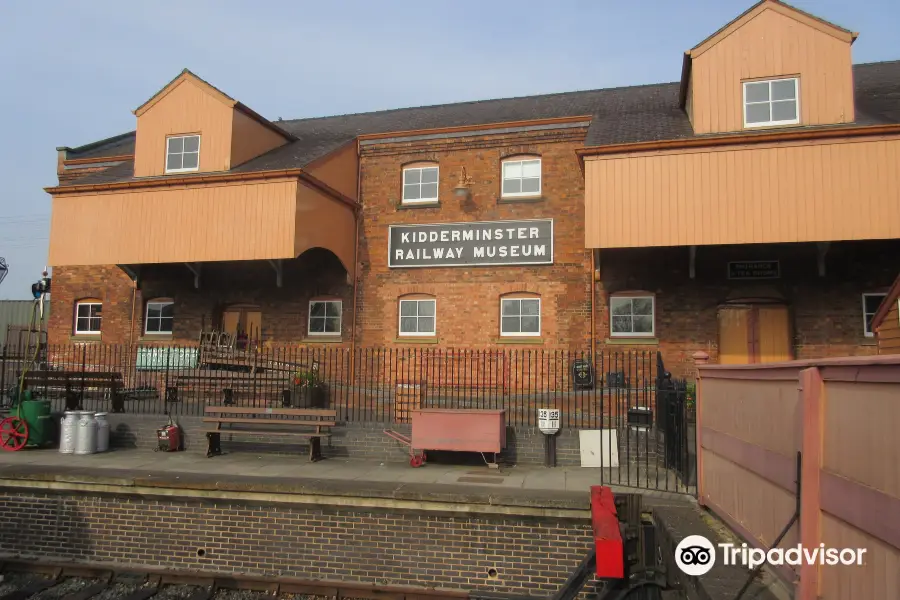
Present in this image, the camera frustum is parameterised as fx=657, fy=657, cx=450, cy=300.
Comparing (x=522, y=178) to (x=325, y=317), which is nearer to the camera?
(x=522, y=178)

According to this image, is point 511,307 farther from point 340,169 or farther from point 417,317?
point 340,169

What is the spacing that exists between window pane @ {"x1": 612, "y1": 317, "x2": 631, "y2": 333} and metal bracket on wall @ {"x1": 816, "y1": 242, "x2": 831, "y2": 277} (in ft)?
13.4

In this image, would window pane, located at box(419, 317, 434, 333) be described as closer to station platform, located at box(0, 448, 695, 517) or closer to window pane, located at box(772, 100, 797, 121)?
station platform, located at box(0, 448, 695, 517)

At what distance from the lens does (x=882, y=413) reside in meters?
3.16

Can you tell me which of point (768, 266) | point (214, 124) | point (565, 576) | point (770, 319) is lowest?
point (565, 576)

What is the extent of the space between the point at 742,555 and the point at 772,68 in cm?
1221

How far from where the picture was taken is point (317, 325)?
17.7 m

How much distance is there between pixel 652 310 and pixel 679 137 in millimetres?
3910

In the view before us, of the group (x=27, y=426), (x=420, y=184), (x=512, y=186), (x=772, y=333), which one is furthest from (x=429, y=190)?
(x=27, y=426)

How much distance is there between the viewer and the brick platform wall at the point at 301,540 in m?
7.62

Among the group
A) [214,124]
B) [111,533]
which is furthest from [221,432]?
[214,124]

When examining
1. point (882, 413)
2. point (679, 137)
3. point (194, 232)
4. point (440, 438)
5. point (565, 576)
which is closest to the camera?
point (882, 413)

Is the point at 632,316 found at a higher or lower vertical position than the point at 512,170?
lower

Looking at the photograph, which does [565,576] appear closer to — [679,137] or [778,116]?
[679,137]
